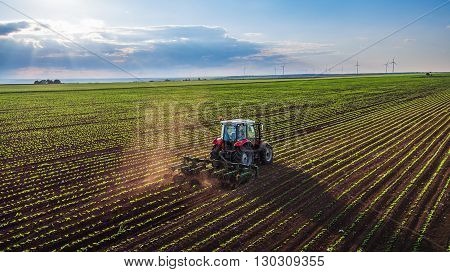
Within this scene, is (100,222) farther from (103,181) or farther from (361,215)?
(361,215)

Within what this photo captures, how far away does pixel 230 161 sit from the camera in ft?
46.1

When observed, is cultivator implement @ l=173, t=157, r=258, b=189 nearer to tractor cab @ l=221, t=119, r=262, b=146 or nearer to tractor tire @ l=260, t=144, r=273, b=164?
tractor cab @ l=221, t=119, r=262, b=146

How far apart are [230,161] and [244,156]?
0.55m

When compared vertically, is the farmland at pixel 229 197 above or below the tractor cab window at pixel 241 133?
below

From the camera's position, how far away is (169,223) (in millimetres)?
9859

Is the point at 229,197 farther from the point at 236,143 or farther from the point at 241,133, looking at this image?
the point at 241,133

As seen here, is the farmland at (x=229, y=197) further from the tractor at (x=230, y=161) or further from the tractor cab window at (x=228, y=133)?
the tractor cab window at (x=228, y=133)

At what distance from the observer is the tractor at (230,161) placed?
43.3 ft

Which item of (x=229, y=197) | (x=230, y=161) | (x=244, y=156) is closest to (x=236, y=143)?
(x=244, y=156)

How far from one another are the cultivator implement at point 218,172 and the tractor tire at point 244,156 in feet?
1.11

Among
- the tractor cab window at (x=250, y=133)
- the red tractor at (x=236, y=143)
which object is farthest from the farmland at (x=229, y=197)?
the tractor cab window at (x=250, y=133)

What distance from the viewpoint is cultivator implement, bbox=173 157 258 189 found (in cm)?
1296

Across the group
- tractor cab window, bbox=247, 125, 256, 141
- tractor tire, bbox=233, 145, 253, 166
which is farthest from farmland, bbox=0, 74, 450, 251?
tractor cab window, bbox=247, 125, 256, 141

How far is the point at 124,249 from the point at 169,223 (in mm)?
1586
